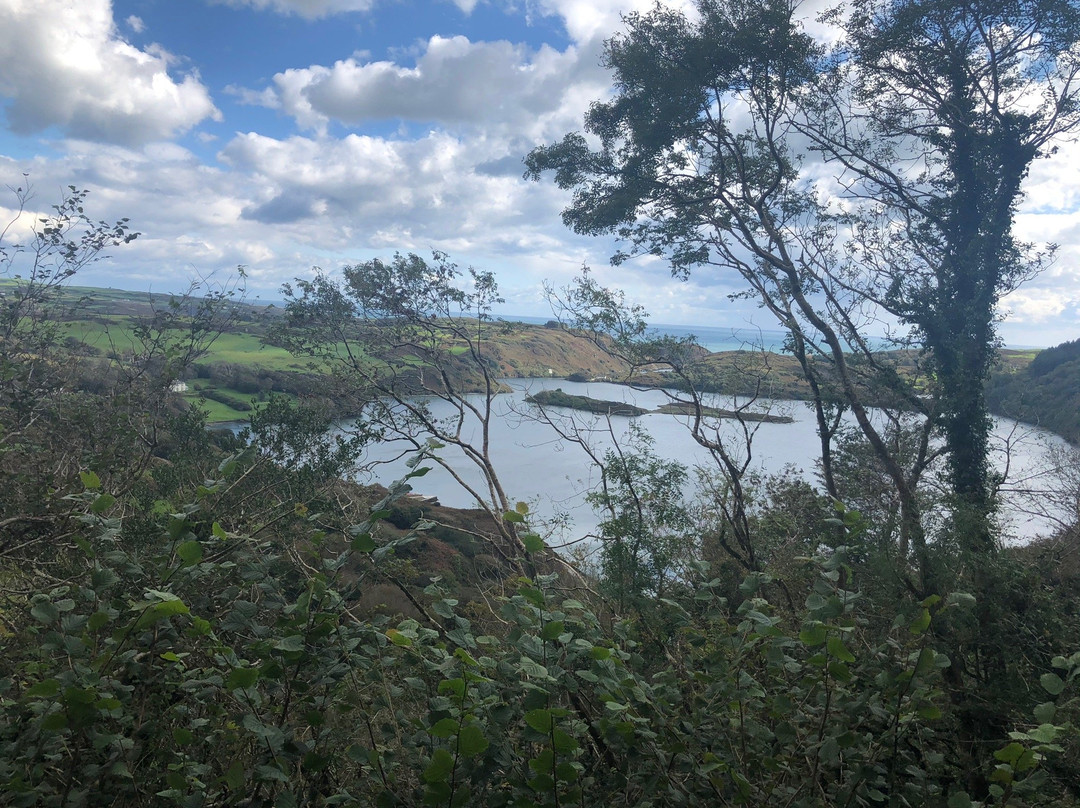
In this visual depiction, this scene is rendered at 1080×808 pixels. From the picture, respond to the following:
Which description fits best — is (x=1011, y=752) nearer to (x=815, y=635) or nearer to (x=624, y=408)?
(x=815, y=635)

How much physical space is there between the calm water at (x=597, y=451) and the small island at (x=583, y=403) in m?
0.17

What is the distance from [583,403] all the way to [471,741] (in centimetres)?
1084

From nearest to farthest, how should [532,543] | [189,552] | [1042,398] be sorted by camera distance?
1. [189,552]
2. [532,543]
3. [1042,398]

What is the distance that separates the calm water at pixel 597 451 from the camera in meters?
10.3

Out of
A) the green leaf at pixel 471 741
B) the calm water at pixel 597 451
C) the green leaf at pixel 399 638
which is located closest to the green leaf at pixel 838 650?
the green leaf at pixel 471 741

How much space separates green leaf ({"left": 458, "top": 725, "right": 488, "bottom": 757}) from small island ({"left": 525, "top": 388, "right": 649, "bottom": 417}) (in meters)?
9.94

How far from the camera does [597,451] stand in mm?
11211

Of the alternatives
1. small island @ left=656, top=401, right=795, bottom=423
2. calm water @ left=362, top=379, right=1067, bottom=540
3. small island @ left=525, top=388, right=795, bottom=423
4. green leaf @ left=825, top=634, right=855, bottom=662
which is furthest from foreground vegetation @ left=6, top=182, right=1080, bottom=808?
calm water @ left=362, top=379, right=1067, bottom=540

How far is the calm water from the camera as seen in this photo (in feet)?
33.8

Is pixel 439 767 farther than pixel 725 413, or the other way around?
pixel 725 413

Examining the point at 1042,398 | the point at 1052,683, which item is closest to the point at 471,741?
the point at 1052,683

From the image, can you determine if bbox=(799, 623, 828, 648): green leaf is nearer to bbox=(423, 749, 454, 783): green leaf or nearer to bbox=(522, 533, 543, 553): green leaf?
bbox=(522, 533, 543, 553): green leaf

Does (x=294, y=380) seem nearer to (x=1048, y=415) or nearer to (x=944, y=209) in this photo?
(x=944, y=209)

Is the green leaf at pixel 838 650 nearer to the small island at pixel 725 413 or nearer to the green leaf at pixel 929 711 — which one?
the green leaf at pixel 929 711
